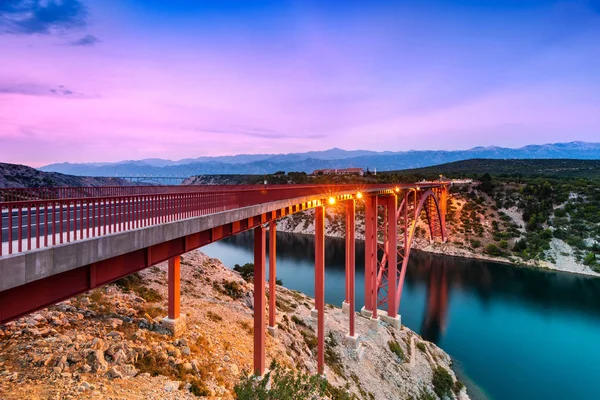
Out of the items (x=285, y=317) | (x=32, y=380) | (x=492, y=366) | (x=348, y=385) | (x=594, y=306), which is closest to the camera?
(x=32, y=380)

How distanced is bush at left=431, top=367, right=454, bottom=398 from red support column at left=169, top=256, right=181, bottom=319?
15.7 meters

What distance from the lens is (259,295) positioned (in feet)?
36.4

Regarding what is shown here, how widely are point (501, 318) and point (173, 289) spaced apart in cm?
3260

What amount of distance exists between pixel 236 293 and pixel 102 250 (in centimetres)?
1611

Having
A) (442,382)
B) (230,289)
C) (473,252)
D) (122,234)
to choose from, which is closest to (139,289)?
(230,289)

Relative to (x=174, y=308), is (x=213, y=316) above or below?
below

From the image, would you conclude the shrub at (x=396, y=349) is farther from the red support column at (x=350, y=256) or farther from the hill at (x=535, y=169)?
the hill at (x=535, y=169)

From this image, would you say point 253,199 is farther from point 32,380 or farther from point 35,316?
point 35,316

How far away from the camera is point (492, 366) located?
24.4m

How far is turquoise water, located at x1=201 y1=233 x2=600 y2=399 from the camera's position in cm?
2317

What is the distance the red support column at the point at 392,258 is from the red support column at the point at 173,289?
16.3m

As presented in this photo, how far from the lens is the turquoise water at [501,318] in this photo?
2317 cm

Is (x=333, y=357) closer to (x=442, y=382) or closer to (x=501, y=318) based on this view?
(x=442, y=382)

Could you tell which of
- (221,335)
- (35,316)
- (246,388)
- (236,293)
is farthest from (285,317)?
(35,316)
